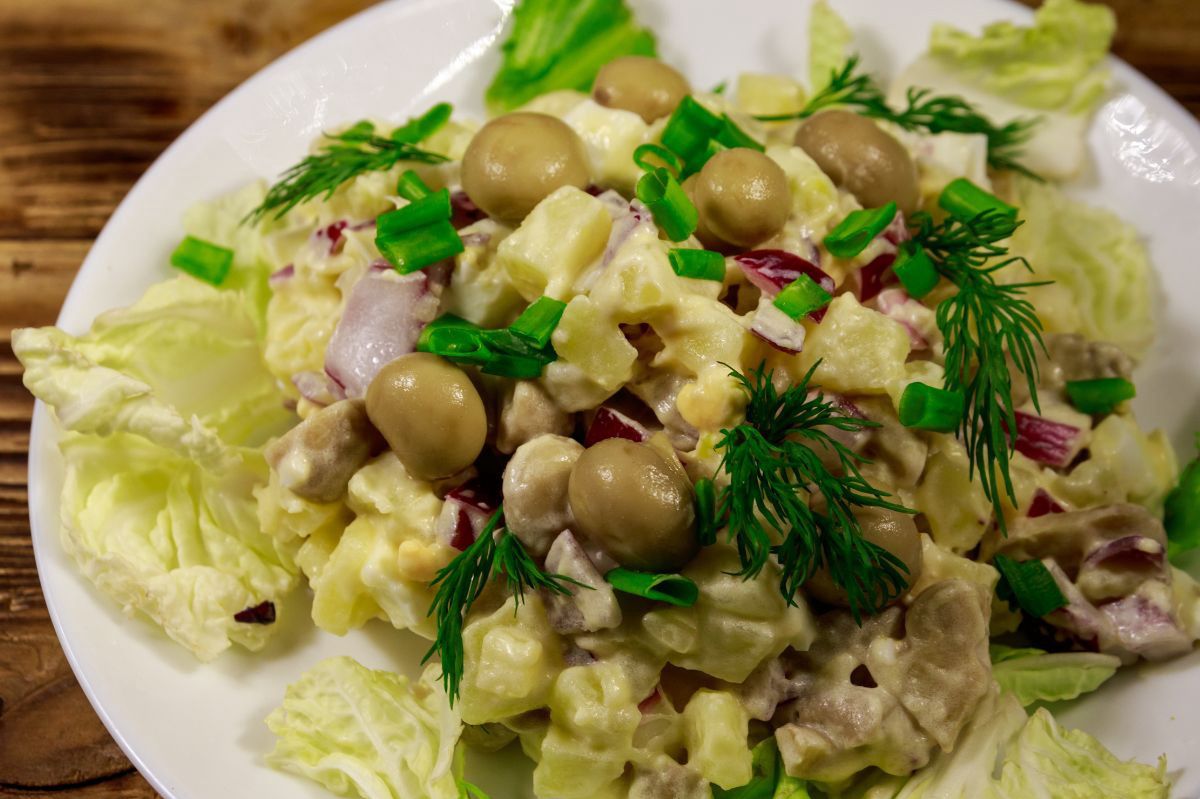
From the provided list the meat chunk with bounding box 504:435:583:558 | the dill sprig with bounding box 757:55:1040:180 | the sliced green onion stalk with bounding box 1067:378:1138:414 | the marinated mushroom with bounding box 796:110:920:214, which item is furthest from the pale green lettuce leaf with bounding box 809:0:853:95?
the meat chunk with bounding box 504:435:583:558

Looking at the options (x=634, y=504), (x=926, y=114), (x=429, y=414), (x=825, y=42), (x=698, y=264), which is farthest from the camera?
(x=825, y=42)

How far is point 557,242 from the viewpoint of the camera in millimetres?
2818

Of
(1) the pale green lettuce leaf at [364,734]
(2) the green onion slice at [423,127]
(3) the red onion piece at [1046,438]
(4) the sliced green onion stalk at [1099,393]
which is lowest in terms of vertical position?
(1) the pale green lettuce leaf at [364,734]

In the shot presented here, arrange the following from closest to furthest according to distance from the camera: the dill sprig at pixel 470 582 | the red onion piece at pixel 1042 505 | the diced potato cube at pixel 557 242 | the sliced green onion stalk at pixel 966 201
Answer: the dill sprig at pixel 470 582 < the diced potato cube at pixel 557 242 < the red onion piece at pixel 1042 505 < the sliced green onion stalk at pixel 966 201

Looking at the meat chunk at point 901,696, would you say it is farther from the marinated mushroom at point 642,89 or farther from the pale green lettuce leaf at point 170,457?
the marinated mushroom at point 642,89

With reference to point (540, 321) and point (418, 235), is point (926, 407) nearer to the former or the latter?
point (540, 321)

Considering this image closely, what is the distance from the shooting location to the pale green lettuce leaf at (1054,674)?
9.27 feet

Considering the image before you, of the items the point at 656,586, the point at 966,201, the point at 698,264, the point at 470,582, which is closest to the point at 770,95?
the point at 966,201

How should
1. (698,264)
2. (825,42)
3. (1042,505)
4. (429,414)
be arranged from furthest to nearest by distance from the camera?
(825,42), (1042,505), (698,264), (429,414)

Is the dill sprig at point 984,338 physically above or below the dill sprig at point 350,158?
below

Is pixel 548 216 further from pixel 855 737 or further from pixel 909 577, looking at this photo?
pixel 855 737

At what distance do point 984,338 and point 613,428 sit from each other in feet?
3.29

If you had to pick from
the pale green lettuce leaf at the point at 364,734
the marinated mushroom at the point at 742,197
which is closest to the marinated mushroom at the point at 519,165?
the marinated mushroom at the point at 742,197

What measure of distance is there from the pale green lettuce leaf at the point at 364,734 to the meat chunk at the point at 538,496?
1.57ft
